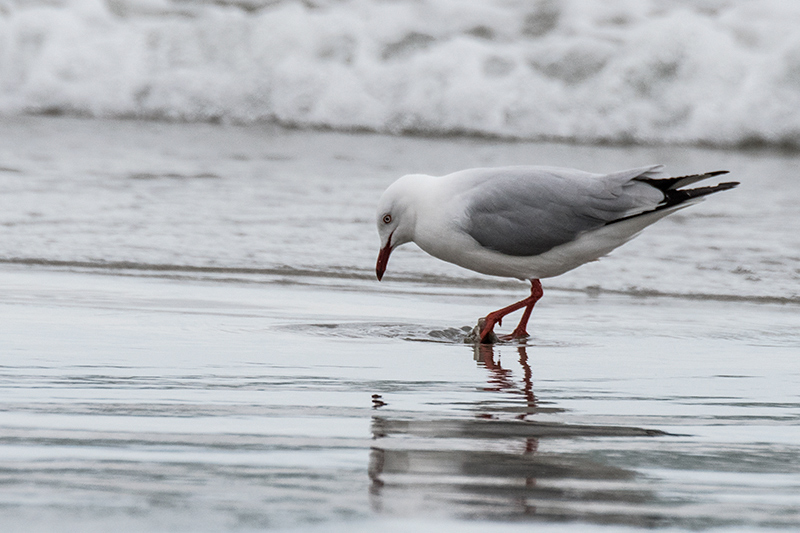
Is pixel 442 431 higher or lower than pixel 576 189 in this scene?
lower

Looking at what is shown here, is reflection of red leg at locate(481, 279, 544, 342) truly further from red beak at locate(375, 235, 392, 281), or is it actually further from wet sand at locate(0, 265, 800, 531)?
red beak at locate(375, 235, 392, 281)

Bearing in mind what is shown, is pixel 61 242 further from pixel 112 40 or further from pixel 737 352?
pixel 112 40

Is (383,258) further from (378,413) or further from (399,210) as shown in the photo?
→ (378,413)

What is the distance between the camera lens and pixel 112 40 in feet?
37.4

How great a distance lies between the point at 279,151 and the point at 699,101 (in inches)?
150

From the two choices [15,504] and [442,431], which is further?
[442,431]

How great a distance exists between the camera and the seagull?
414 centimetres

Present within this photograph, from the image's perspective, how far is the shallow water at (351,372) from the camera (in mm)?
2156

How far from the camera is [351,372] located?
11.0ft

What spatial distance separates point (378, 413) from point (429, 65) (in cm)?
847

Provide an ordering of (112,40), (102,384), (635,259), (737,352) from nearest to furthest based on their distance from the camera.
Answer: (102,384)
(737,352)
(635,259)
(112,40)

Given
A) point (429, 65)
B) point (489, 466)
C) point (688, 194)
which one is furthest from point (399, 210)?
point (429, 65)

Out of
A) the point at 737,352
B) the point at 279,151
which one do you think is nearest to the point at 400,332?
the point at 737,352

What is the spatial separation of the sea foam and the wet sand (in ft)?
19.2
